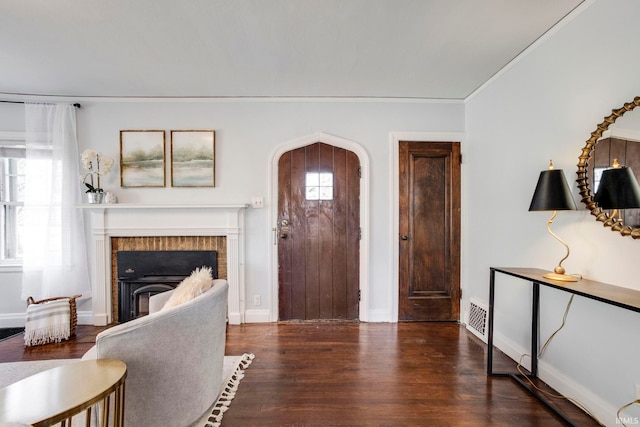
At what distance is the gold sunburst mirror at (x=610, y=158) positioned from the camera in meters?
1.47

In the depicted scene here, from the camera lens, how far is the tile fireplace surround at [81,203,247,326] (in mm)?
3051

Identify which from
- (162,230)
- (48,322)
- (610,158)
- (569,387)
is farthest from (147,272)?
(610,158)

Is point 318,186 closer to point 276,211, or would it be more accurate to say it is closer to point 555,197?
point 276,211

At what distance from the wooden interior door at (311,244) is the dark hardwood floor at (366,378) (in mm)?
258

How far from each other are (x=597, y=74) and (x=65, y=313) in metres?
4.76

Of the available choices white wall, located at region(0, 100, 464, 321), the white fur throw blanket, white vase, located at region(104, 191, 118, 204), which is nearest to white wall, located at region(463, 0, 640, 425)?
white wall, located at region(0, 100, 464, 321)

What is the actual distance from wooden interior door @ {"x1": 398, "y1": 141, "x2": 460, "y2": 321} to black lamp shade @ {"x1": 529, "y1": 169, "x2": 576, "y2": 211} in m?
1.38

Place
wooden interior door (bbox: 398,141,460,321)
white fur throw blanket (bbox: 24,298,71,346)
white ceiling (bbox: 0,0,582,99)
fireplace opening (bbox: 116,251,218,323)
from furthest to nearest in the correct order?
wooden interior door (bbox: 398,141,460,321) → fireplace opening (bbox: 116,251,218,323) → white fur throw blanket (bbox: 24,298,71,346) → white ceiling (bbox: 0,0,582,99)

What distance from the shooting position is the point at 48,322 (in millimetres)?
2664

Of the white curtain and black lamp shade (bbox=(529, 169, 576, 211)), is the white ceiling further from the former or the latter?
black lamp shade (bbox=(529, 169, 576, 211))

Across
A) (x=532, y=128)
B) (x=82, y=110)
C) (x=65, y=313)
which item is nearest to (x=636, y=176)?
(x=532, y=128)

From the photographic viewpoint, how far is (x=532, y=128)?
221 cm

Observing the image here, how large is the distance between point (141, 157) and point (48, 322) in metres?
1.86

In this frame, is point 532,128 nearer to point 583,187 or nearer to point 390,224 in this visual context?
point 583,187
